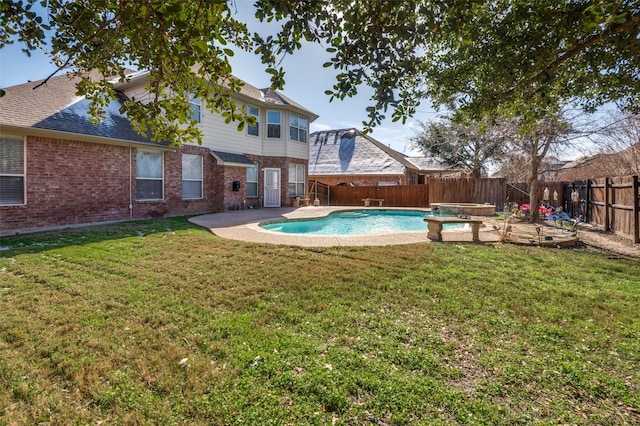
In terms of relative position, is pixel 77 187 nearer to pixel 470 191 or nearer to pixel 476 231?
pixel 476 231

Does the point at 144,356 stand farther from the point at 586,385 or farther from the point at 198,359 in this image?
the point at 586,385

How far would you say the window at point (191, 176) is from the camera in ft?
46.0

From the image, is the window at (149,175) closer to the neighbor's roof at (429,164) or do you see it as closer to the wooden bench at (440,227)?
the wooden bench at (440,227)

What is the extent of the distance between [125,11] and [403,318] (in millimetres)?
3854

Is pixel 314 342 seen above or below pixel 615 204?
below

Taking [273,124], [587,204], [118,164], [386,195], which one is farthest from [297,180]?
[587,204]

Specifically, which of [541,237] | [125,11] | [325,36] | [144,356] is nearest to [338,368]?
[144,356]

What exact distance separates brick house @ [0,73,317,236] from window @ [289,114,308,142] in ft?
0.28

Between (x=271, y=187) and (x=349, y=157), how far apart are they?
11.4 m

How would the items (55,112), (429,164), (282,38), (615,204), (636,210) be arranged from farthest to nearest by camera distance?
(429,164) < (615,204) < (55,112) < (636,210) < (282,38)

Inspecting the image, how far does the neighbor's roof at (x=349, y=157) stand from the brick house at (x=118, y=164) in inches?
348

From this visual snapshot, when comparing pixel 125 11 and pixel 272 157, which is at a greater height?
pixel 272 157

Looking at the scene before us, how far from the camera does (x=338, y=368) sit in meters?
2.81

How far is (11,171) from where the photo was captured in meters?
8.84
